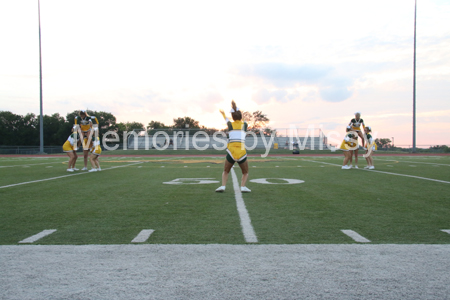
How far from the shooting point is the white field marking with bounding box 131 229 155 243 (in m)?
3.71

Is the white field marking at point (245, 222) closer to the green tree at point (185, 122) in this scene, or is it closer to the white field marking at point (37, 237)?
the white field marking at point (37, 237)

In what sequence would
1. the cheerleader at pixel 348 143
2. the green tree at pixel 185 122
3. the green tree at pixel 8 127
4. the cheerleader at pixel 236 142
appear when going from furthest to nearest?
Answer: the green tree at pixel 185 122 < the green tree at pixel 8 127 < the cheerleader at pixel 348 143 < the cheerleader at pixel 236 142

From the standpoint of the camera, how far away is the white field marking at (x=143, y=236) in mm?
3711

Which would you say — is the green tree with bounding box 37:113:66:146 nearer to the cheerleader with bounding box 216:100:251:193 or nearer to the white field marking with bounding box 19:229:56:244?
the cheerleader with bounding box 216:100:251:193

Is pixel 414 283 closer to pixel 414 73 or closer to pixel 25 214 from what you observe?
pixel 25 214

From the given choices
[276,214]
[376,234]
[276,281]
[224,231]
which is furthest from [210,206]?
[276,281]

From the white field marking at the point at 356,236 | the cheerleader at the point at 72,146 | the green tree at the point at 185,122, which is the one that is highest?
the green tree at the point at 185,122

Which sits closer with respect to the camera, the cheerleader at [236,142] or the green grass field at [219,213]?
the green grass field at [219,213]

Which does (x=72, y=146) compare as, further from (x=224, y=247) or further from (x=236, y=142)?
(x=224, y=247)

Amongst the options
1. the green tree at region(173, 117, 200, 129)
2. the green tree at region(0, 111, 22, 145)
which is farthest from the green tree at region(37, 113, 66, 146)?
the green tree at region(173, 117, 200, 129)

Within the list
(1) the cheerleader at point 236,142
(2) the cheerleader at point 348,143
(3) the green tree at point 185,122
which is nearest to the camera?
(1) the cheerleader at point 236,142

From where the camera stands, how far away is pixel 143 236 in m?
3.88

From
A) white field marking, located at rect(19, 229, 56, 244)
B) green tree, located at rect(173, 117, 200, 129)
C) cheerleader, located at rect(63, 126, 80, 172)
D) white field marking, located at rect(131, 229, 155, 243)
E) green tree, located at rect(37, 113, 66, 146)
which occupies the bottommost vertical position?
white field marking, located at rect(19, 229, 56, 244)

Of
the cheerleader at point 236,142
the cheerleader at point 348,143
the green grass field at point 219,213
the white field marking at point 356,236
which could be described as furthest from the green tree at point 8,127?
the white field marking at point 356,236
